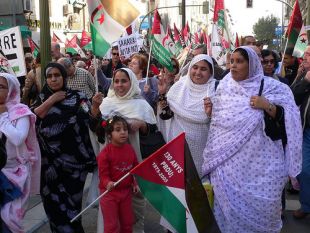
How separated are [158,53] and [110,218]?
138 inches

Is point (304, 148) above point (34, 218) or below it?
above

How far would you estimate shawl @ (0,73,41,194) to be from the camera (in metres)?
3.86

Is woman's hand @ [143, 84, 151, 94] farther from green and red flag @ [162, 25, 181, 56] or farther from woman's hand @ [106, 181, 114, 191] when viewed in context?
woman's hand @ [106, 181, 114, 191]

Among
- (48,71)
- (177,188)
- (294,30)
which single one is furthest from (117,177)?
(294,30)

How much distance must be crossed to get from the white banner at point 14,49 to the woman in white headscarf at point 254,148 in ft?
12.8

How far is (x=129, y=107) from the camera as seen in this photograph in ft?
15.0

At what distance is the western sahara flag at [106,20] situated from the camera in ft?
15.8

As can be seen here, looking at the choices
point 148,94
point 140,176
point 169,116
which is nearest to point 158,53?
point 148,94

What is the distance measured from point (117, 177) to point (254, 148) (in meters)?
1.16

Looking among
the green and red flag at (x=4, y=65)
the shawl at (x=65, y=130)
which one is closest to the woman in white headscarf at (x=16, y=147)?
the shawl at (x=65, y=130)

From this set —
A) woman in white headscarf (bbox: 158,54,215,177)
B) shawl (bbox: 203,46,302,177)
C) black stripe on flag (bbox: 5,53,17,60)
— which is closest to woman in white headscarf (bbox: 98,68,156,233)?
woman in white headscarf (bbox: 158,54,215,177)

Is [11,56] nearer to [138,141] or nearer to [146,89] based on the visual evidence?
[146,89]

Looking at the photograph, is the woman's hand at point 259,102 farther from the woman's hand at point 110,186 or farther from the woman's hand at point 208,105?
the woman's hand at point 110,186

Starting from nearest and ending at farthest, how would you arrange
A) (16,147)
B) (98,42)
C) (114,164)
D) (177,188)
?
(177,188)
(16,147)
(114,164)
(98,42)
